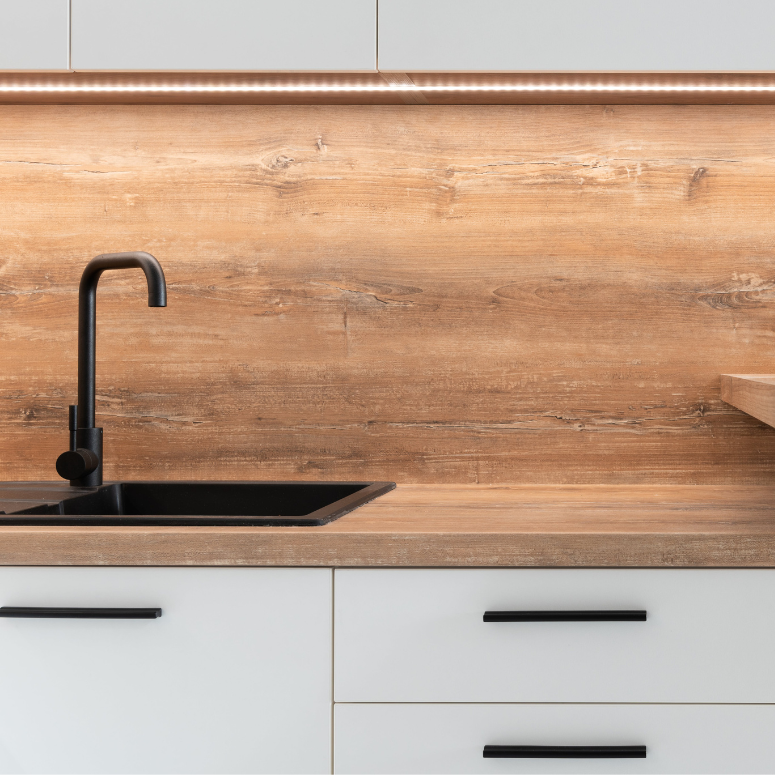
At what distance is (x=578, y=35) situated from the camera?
1.21 m

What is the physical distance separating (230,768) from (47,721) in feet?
0.80

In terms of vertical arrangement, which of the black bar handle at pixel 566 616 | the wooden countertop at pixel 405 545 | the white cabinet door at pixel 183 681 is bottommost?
the white cabinet door at pixel 183 681

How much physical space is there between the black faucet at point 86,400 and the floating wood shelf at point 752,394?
1.05m

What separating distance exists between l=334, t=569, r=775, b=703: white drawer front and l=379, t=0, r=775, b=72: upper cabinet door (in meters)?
0.81

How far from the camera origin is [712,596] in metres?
0.94

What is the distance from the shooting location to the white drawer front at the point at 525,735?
94 cm

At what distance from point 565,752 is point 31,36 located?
1.37 m

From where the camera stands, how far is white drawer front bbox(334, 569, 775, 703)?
3.09ft

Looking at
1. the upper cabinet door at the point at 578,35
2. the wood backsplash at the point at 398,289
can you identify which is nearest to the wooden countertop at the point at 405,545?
the wood backsplash at the point at 398,289

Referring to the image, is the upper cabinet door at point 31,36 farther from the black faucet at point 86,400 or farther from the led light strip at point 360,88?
the black faucet at point 86,400

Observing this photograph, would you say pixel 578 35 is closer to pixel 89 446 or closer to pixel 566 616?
pixel 566 616

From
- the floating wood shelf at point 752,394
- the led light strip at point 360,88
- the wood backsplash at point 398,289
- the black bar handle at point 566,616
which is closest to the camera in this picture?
the black bar handle at point 566,616

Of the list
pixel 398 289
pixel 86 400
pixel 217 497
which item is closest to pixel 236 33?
pixel 398 289

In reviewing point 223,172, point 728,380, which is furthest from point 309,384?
point 728,380
